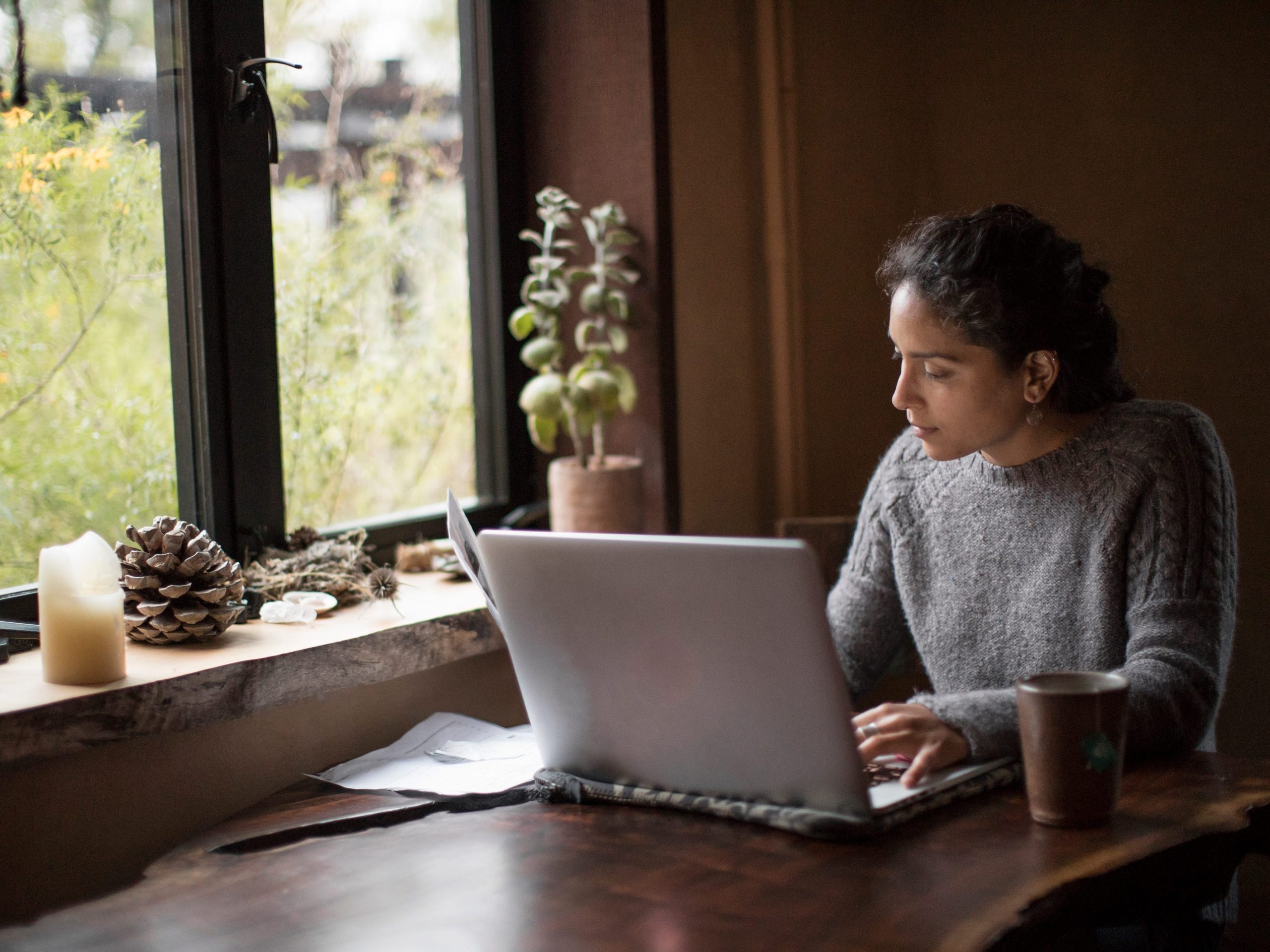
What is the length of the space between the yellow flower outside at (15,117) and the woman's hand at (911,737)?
109cm

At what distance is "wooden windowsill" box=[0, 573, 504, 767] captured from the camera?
44.0 inches

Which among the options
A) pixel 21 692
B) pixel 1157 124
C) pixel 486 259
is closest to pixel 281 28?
pixel 486 259

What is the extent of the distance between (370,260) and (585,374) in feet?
1.18

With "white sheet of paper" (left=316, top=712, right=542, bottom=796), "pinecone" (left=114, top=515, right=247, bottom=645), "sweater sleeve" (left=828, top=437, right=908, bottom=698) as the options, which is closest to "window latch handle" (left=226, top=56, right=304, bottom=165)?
"pinecone" (left=114, top=515, right=247, bottom=645)

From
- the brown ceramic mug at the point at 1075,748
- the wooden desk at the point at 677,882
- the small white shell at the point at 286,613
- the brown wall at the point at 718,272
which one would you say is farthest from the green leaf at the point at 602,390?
the brown ceramic mug at the point at 1075,748

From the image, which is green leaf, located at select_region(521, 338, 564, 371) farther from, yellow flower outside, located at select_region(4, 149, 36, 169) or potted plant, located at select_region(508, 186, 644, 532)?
yellow flower outside, located at select_region(4, 149, 36, 169)

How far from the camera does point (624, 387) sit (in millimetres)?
1914

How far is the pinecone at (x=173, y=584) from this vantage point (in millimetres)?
1289

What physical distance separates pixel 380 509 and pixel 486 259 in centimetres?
46

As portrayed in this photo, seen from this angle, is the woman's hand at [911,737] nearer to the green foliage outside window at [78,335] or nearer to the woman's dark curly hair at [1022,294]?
the woman's dark curly hair at [1022,294]

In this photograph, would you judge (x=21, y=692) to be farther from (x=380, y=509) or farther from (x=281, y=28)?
(x=281, y=28)

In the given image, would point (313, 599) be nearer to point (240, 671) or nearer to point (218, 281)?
point (240, 671)

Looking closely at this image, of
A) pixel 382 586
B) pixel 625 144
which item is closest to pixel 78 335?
pixel 382 586

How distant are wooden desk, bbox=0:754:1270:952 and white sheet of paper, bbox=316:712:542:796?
99mm
